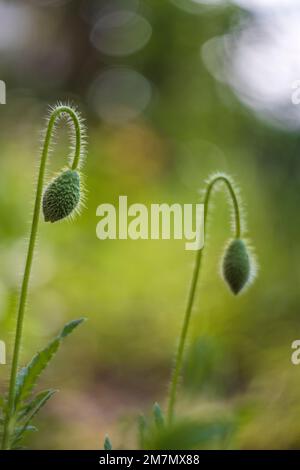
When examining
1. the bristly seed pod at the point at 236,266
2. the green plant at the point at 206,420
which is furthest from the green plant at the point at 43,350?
the bristly seed pod at the point at 236,266

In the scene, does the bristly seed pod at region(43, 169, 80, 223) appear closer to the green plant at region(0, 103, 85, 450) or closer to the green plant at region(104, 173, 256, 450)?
the green plant at region(0, 103, 85, 450)

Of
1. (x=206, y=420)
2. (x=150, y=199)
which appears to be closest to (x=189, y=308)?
(x=206, y=420)

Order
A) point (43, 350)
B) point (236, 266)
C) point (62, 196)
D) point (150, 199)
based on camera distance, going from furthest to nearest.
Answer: point (150, 199)
point (236, 266)
point (62, 196)
point (43, 350)

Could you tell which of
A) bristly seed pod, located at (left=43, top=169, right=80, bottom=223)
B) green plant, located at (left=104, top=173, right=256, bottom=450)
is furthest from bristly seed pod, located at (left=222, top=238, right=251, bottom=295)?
bristly seed pod, located at (left=43, top=169, right=80, bottom=223)

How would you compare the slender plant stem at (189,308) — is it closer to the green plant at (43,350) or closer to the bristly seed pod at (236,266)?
the bristly seed pod at (236,266)

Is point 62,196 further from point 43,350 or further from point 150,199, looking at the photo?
point 150,199
